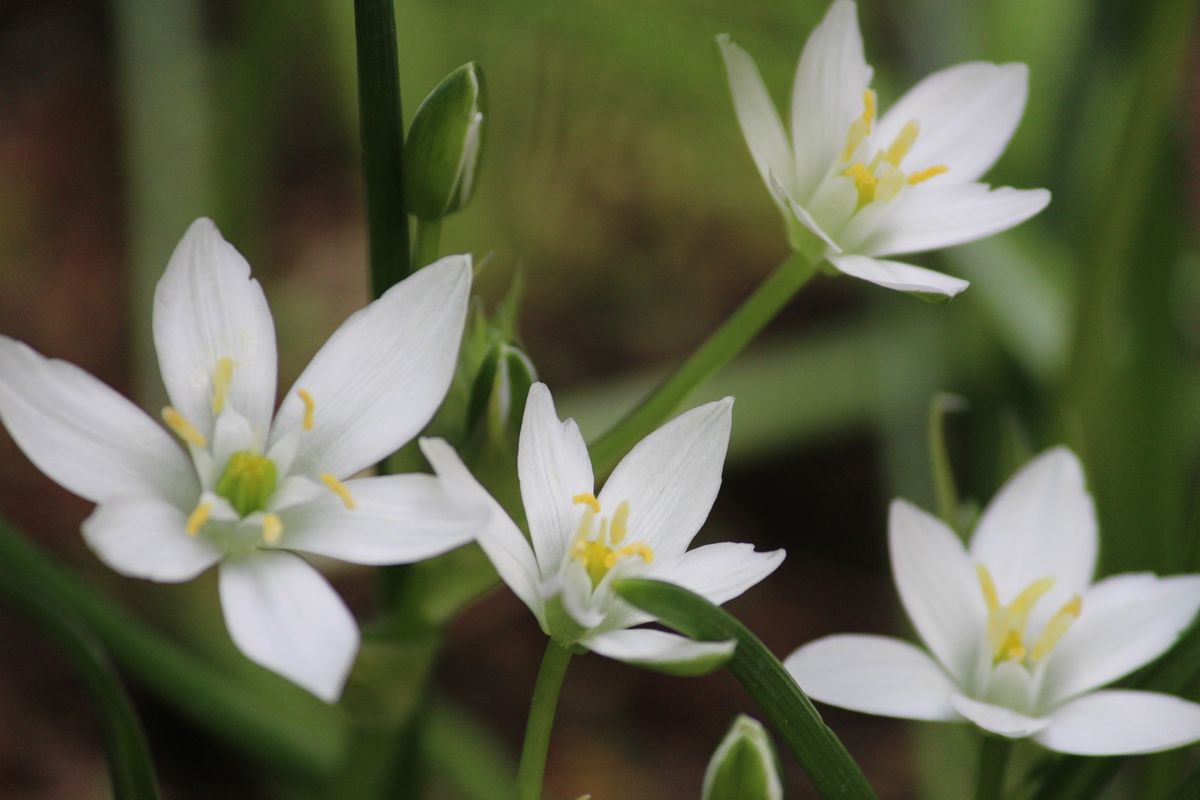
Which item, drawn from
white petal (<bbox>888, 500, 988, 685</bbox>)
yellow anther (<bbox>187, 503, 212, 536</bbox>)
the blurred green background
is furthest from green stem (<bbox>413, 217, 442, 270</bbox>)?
the blurred green background

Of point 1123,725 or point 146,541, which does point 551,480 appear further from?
point 1123,725

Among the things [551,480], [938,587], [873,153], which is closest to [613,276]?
[873,153]

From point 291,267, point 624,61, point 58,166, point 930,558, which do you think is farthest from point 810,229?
point 58,166

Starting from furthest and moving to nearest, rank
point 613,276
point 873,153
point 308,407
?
point 613,276 → point 873,153 → point 308,407

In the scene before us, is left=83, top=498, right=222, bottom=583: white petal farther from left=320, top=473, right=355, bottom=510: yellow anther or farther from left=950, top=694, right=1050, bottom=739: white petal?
left=950, top=694, right=1050, bottom=739: white petal

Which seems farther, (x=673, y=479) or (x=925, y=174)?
(x=925, y=174)

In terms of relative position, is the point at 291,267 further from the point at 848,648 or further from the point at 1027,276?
the point at 848,648
